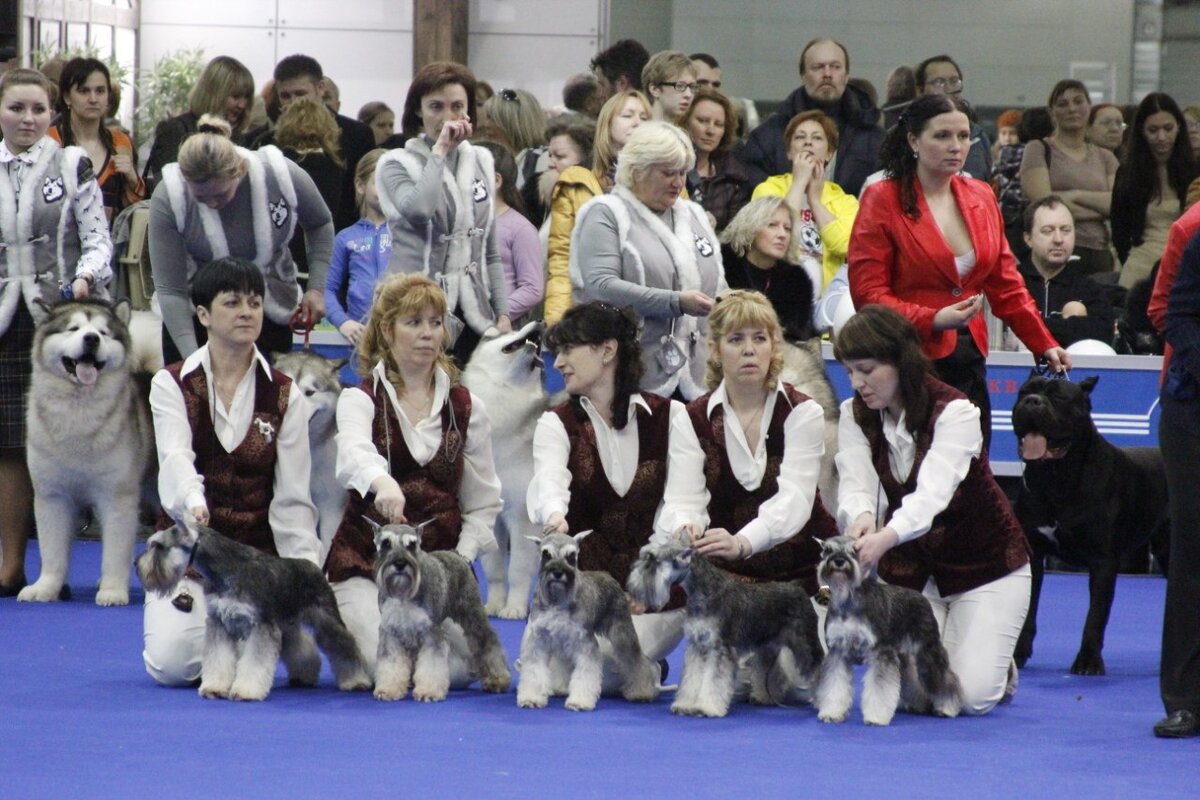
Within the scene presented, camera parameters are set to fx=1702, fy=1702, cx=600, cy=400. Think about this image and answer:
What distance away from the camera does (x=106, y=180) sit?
7.54m

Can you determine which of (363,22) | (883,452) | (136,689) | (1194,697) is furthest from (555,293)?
(363,22)

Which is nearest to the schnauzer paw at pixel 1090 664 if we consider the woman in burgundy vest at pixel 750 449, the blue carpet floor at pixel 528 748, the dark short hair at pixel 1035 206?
the blue carpet floor at pixel 528 748

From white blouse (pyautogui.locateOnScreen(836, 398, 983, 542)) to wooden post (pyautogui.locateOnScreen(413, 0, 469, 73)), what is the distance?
25.6 ft

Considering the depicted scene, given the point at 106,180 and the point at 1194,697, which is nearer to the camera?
the point at 1194,697

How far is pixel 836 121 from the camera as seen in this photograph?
25.5 feet

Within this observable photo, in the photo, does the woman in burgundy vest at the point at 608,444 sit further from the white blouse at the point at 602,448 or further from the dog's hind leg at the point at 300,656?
the dog's hind leg at the point at 300,656

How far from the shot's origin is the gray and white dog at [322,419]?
18.1ft

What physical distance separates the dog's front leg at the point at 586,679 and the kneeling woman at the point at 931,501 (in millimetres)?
713

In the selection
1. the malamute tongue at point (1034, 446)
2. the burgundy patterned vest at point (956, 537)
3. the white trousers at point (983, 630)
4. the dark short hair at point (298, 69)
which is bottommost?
the white trousers at point (983, 630)

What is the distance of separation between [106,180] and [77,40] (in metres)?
4.21

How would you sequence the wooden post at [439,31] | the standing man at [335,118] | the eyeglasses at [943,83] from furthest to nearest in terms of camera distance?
the wooden post at [439,31] → the eyeglasses at [943,83] → the standing man at [335,118]

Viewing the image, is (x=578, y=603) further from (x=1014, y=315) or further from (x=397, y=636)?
(x=1014, y=315)

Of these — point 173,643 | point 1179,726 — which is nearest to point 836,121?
point 1179,726

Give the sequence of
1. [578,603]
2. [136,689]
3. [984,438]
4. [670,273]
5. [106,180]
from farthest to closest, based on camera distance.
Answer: [106,180]
[670,273]
[984,438]
[136,689]
[578,603]
